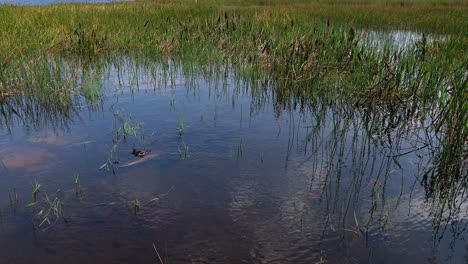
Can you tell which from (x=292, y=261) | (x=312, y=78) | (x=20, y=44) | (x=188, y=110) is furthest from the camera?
(x=20, y=44)

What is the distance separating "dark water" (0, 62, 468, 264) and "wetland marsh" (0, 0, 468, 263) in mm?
16

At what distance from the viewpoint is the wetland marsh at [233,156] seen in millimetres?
3215

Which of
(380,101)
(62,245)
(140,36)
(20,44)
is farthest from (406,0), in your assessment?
(62,245)

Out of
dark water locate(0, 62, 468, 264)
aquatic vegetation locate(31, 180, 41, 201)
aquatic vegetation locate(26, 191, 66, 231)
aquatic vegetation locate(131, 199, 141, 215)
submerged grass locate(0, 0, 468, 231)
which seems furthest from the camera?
submerged grass locate(0, 0, 468, 231)

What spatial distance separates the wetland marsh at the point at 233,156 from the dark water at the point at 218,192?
0.02m

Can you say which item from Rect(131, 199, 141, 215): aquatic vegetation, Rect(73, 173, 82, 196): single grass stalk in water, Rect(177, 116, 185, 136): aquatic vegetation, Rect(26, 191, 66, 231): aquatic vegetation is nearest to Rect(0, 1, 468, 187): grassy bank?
Rect(177, 116, 185, 136): aquatic vegetation

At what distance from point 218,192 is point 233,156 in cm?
90

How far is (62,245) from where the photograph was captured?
3.11 meters

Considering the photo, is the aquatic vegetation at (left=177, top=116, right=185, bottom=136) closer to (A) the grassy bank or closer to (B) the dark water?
(B) the dark water

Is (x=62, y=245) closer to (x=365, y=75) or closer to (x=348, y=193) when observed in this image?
(x=348, y=193)

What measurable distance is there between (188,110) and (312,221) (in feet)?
11.4

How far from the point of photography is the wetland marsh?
321 centimetres

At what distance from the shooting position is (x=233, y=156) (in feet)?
15.8

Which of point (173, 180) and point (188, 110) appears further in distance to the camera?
point (188, 110)
